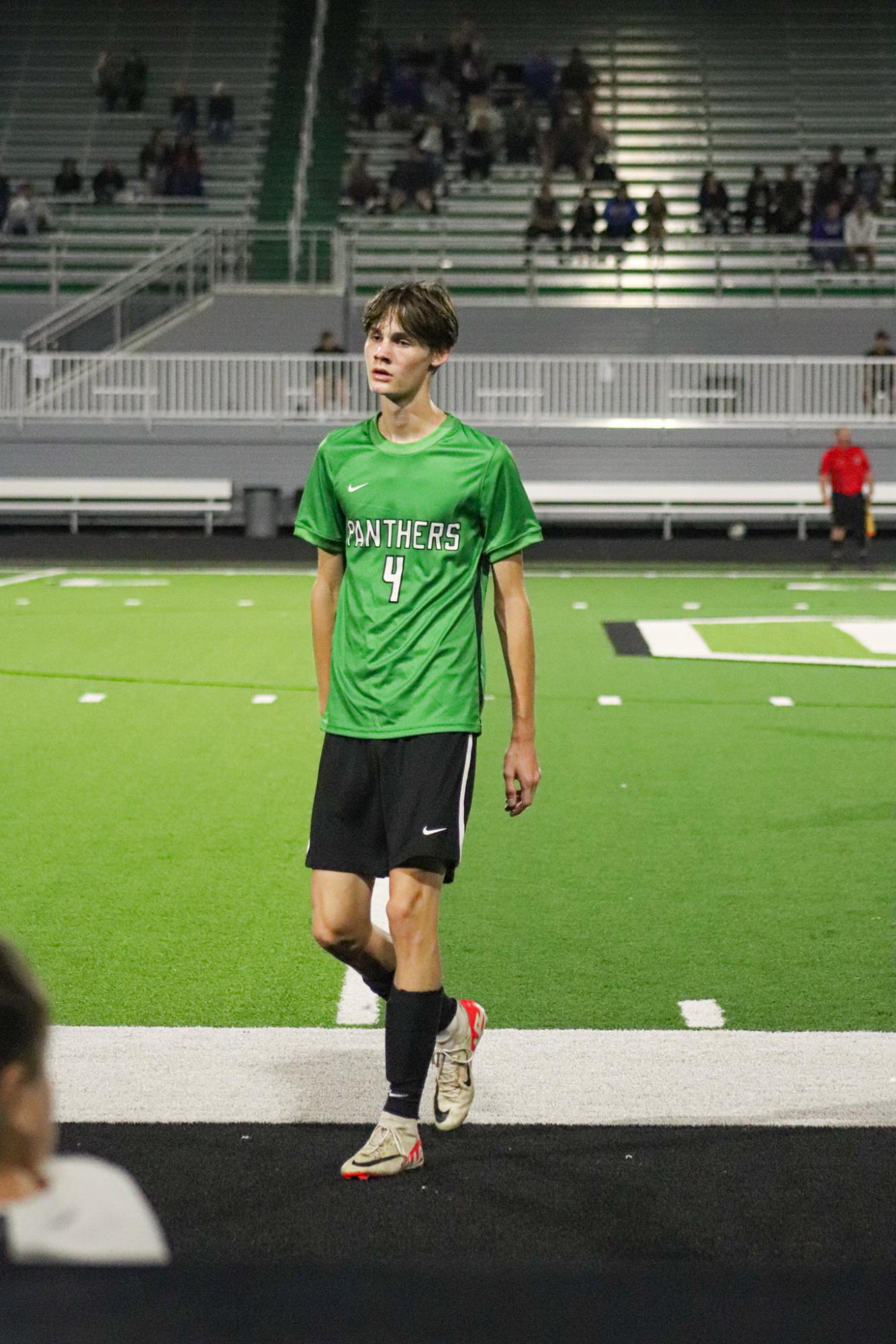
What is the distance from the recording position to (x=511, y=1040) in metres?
4.66

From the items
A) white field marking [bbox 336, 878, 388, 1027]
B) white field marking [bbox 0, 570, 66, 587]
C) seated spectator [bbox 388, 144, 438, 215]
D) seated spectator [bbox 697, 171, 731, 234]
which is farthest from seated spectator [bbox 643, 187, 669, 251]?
white field marking [bbox 336, 878, 388, 1027]

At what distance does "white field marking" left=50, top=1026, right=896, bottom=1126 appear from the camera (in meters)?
4.09

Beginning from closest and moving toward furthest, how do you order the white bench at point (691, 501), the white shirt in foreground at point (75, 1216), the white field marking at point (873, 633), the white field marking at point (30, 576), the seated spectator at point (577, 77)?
the white shirt in foreground at point (75, 1216), the white field marking at point (873, 633), the white field marking at point (30, 576), the white bench at point (691, 501), the seated spectator at point (577, 77)

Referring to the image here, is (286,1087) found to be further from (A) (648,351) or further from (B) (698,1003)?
(A) (648,351)

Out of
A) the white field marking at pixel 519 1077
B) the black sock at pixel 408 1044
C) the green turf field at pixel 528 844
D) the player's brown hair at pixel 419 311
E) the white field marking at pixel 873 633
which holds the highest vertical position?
the player's brown hair at pixel 419 311

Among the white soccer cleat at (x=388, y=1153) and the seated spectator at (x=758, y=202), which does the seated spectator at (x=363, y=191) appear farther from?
the white soccer cleat at (x=388, y=1153)

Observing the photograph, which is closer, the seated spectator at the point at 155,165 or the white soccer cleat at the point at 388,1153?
the white soccer cleat at the point at 388,1153

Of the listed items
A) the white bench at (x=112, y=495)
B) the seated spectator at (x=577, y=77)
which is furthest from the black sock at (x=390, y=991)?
the seated spectator at (x=577, y=77)

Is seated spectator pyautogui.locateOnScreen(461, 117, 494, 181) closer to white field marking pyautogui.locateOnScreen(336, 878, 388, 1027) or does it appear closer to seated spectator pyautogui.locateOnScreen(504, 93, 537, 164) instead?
seated spectator pyautogui.locateOnScreen(504, 93, 537, 164)

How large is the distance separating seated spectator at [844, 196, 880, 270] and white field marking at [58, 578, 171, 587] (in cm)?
1660

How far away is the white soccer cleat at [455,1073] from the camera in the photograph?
13.3 ft

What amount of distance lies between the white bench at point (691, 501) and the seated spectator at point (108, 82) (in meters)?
17.2

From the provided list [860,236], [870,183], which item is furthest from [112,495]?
[870,183]

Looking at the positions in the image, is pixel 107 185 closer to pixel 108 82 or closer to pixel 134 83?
pixel 134 83
